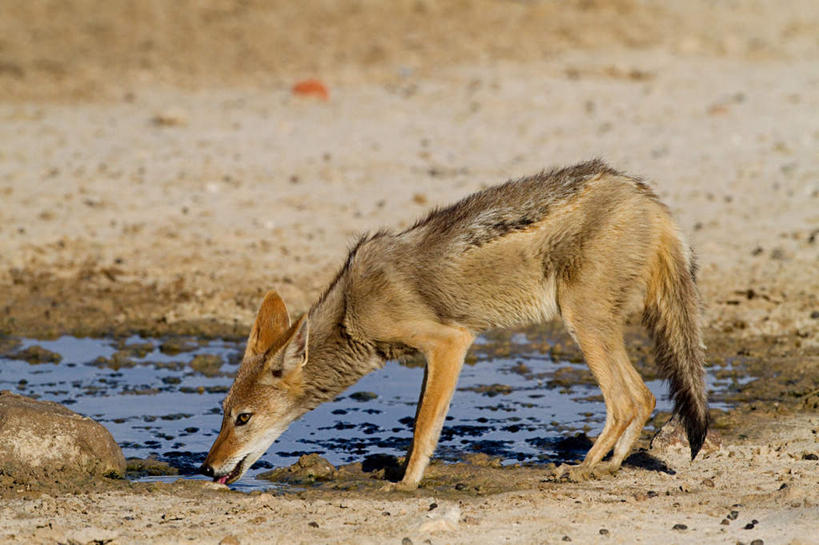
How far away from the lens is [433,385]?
22.3 ft

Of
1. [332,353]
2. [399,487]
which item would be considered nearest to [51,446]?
[332,353]

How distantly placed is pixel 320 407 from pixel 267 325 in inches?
55.8

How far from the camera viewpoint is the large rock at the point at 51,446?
21.4 feet

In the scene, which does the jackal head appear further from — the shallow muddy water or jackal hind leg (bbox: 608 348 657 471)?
jackal hind leg (bbox: 608 348 657 471)

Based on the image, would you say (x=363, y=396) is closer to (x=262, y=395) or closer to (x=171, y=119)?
(x=262, y=395)

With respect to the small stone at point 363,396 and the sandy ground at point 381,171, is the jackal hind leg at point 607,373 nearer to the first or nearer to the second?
the sandy ground at point 381,171

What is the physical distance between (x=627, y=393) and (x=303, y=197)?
265 inches

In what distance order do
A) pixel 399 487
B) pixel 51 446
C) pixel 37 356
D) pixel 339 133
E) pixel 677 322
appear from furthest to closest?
pixel 339 133
pixel 37 356
pixel 677 322
pixel 51 446
pixel 399 487

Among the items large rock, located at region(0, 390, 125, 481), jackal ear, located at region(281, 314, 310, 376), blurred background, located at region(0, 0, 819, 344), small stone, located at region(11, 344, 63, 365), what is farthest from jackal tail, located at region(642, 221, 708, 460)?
small stone, located at region(11, 344, 63, 365)

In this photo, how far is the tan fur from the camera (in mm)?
6789

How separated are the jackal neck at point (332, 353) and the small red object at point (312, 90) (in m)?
9.96

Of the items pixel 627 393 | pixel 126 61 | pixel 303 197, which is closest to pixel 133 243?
pixel 303 197

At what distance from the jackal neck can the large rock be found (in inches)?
45.8

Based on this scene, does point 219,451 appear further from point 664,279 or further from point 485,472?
point 664,279
